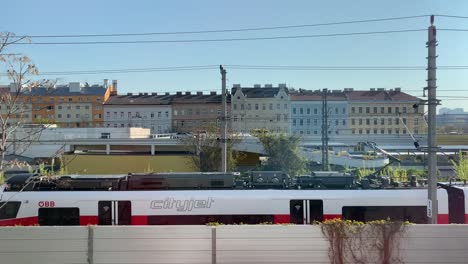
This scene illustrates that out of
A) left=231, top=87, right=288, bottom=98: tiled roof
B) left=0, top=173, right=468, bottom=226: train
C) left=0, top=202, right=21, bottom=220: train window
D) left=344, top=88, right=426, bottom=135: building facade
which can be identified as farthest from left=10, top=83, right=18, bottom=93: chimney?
left=231, top=87, right=288, bottom=98: tiled roof

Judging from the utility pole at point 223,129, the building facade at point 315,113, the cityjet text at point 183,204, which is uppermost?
the building facade at point 315,113

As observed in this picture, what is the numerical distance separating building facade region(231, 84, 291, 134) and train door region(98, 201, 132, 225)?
67742 millimetres

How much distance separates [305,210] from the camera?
42.3 ft

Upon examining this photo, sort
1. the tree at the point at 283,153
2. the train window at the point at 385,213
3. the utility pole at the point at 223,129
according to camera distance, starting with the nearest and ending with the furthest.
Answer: the train window at the point at 385,213 < the utility pole at the point at 223,129 < the tree at the point at 283,153

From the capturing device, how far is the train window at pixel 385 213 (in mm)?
12977

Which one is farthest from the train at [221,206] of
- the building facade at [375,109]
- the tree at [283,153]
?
the building facade at [375,109]

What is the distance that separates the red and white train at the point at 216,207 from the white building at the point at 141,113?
82.9 m

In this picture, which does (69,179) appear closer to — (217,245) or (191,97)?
(217,245)

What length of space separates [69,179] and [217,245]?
6451 millimetres

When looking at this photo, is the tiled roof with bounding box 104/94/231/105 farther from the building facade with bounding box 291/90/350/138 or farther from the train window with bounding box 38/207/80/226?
the train window with bounding box 38/207/80/226

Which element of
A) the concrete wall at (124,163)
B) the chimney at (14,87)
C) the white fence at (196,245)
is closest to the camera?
the white fence at (196,245)

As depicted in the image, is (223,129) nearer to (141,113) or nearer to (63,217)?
(63,217)

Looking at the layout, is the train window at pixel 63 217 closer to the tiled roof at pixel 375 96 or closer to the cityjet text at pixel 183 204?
the cityjet text at pixel 183 204

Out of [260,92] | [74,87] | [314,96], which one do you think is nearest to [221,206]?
[314,96]
